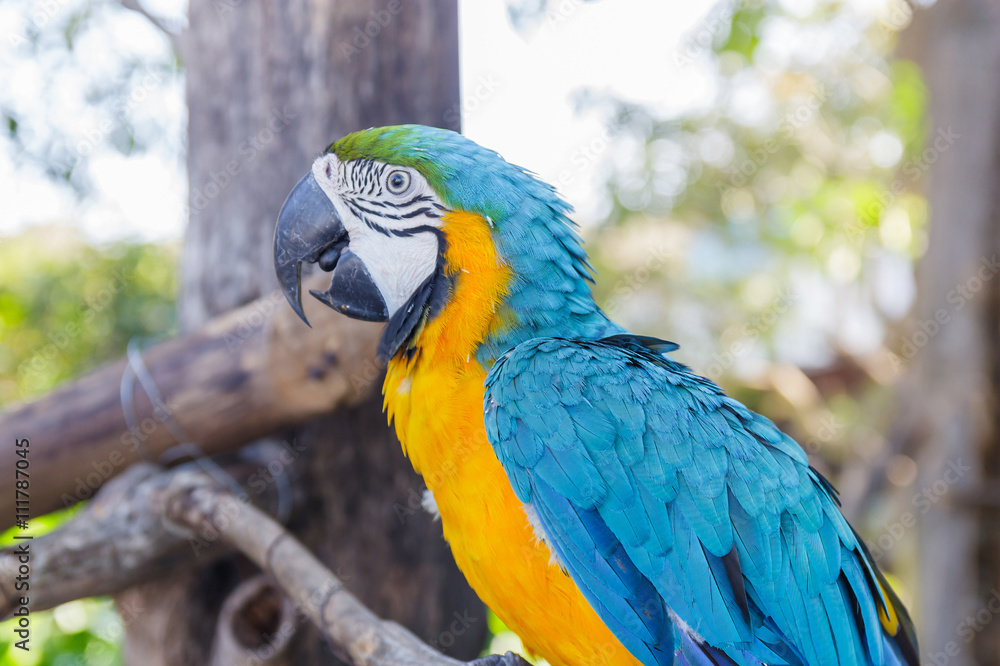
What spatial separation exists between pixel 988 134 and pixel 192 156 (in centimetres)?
410

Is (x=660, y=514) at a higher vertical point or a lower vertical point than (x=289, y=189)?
lower

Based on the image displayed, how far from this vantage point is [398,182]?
138 cm

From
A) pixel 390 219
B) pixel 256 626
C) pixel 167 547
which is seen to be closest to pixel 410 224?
pixel 390 219

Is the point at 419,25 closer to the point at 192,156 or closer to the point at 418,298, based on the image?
the point at 192,156

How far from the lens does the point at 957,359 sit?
146 inches

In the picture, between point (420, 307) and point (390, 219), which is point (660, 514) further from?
point (390, 219)

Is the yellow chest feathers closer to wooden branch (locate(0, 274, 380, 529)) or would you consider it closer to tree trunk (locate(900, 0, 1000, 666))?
wooden branch (locate(0, 274, 380, 529))

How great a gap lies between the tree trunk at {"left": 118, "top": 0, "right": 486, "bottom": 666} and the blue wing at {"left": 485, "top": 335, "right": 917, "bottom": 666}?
3.61ft

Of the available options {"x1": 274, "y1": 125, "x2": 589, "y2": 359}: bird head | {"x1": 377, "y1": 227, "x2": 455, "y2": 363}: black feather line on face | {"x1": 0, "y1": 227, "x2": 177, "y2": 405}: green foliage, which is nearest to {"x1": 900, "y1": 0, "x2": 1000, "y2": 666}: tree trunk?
{"x1": 274, "y1": 125, "x2": 589, "y2": 359}: bird head

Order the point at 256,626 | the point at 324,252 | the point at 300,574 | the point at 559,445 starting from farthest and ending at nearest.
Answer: the point at 256,626
the point at 300,574
the point at 324,252
the point at 559,445

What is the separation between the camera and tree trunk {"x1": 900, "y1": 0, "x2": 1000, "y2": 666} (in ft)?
11.8

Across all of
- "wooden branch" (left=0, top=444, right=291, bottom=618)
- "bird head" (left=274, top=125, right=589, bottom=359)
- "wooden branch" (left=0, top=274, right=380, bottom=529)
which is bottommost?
"wooden branch" (left=0, top=444, right=291, bottom=618)

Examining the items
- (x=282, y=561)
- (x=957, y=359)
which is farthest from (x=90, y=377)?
(x=957, y=359)

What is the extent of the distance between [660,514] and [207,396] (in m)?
1.44
